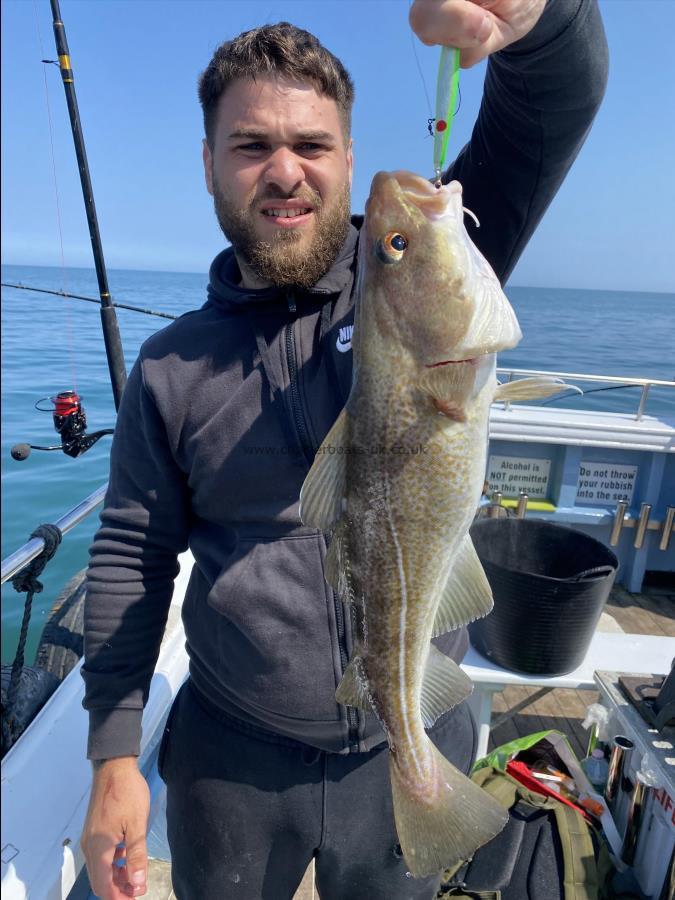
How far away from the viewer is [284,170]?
186cm

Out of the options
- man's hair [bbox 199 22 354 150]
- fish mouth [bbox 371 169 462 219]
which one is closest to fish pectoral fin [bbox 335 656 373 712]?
fish mouth [bbox 371 169 462 219]

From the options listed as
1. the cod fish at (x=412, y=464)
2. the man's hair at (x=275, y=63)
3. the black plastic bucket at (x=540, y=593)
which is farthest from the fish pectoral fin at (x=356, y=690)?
the man's hair at (x=275, y=63)

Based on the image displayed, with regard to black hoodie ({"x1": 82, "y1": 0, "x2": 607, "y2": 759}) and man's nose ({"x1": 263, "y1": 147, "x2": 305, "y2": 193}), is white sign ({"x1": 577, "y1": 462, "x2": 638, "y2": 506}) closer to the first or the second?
black hoodie ({"x1": 82, "y1": 0, "x2": 607, "y2": 759})

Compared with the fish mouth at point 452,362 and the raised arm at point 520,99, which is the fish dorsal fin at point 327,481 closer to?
the fish mouth at point 452,362

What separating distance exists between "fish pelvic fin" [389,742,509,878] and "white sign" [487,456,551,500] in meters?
4.89

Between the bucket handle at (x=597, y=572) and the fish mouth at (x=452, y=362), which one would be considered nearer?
the fish mouth at (x=452, y=362)

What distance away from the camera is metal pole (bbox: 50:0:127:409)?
4.27 m

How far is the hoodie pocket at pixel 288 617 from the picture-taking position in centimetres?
196

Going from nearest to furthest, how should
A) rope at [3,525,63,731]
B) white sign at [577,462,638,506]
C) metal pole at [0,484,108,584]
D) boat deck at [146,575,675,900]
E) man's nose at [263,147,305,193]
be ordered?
1. man's nose at [263,147,305,193]
2. metal pole at [0,484,108,584]
3. rope at [3,525,63,731]
4. boat deck at [146,575,675,900]
5. white sign at [577,462,638,506]

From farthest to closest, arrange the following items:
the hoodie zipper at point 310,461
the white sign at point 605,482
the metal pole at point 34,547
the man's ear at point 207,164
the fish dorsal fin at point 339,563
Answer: the white sign at point 605,482, the metal pole at point 34,547, the man's ear at point 207,164, the hoodie zipper at point 310,461, the fish dorsal fin at point 339,563

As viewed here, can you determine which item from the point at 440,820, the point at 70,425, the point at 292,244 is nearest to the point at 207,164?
the point at 292,244

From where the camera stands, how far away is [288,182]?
1.88 m

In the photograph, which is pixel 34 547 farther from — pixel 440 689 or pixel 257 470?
pixel 440 689

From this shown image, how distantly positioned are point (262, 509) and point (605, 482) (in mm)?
5361
